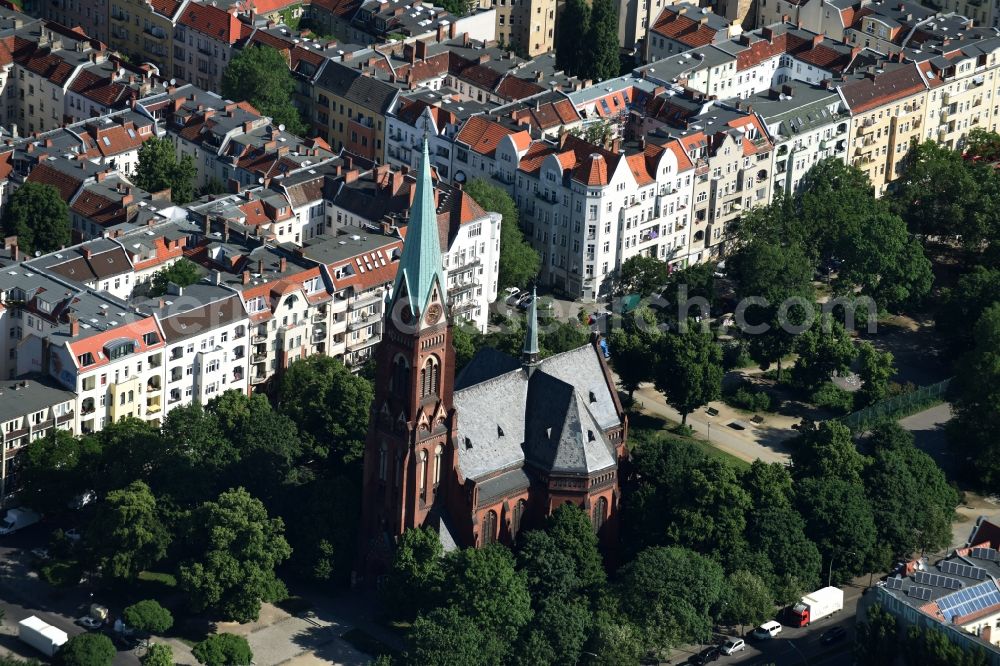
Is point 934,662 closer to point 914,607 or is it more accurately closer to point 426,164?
point 914,607

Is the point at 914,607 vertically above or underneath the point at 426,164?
underneath

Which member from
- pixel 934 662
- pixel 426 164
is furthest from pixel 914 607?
pixel 426 164

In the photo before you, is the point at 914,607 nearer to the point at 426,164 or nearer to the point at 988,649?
the point at 988,649

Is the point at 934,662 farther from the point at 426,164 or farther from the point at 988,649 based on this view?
the point at 426,164

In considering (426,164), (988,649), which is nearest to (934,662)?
(988,649)

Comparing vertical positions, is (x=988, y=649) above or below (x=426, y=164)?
below
